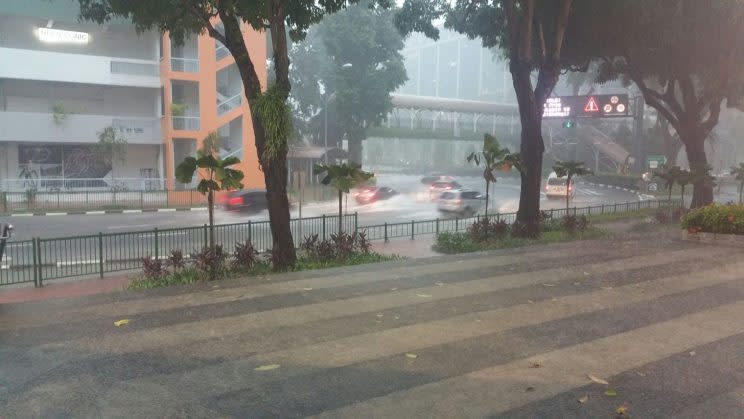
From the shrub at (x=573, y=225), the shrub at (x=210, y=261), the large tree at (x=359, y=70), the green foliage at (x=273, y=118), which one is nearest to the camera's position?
the green foliage at (x=273, y=118)

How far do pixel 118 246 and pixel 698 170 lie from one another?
78.5ft

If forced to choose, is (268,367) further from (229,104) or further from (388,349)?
(229,104)

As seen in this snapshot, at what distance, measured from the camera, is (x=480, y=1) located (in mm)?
23875

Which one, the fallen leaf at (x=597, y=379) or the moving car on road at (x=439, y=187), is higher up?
the moving car on road at (x=439, y=187)

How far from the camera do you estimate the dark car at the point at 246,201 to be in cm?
2916

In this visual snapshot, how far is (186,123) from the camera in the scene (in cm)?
3644

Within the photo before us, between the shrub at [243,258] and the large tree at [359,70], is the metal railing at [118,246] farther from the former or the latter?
the large tree at [359,70]

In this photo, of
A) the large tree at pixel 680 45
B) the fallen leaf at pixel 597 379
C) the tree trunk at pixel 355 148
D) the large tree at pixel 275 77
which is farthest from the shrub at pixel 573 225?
the tree trunk at pixel 355 148

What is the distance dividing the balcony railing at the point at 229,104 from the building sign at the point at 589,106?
70.1ft

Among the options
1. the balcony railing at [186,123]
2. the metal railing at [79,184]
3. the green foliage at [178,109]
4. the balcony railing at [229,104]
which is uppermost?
the balcony railing at [229,104]

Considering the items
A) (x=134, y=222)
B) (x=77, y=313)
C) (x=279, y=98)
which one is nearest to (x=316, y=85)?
(x=134, y=222)

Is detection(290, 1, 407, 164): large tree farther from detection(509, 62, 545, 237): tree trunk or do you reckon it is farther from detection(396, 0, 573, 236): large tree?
detection(509, 62, 545, 237): tree trunk

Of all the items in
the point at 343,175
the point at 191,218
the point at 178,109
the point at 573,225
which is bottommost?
the point at 191,218

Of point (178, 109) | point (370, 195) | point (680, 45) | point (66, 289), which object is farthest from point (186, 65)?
point (680, 45)
